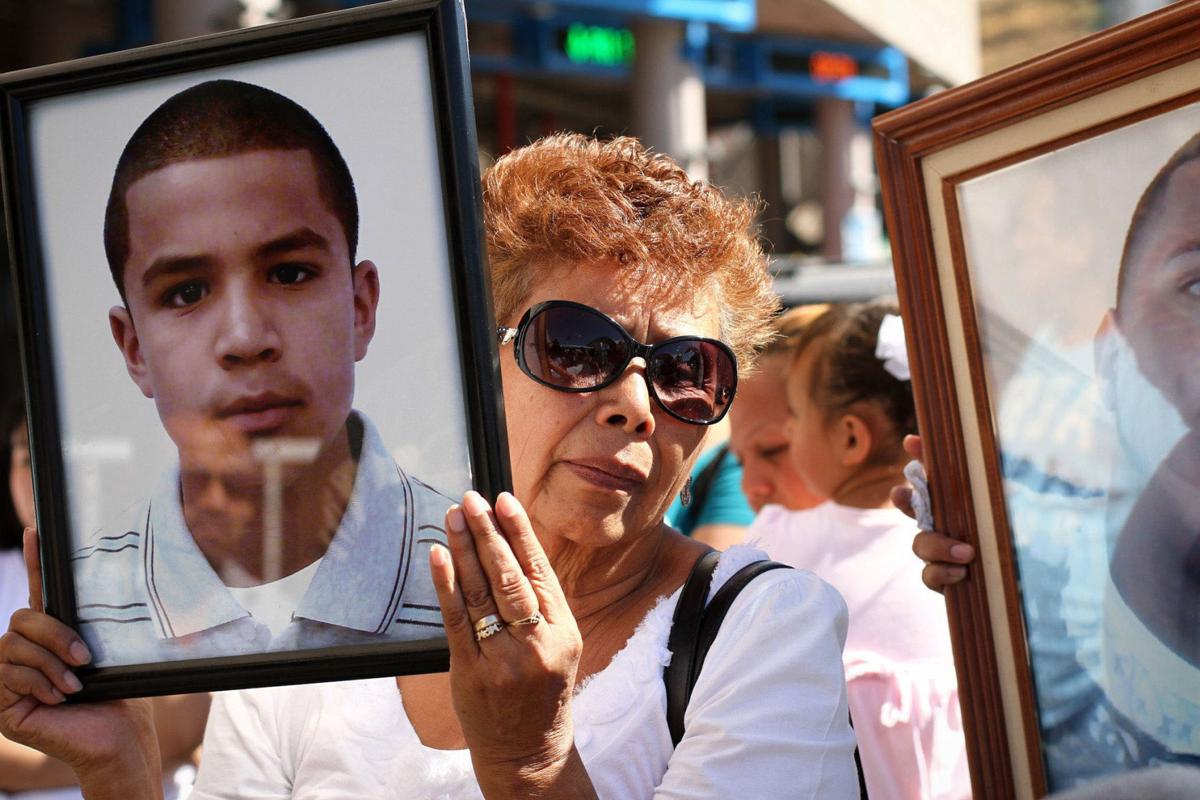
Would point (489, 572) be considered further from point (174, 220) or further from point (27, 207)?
point (27, 207)

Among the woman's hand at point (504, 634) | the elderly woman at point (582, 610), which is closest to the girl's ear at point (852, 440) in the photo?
the elderly woman at point (582, 610)

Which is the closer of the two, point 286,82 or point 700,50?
point 286,82

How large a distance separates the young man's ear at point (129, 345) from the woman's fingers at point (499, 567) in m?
0.45

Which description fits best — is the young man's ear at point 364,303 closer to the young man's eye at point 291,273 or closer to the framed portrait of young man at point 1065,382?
the young man's eye at point 291,273

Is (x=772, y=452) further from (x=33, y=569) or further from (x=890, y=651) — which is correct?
(x=33, y=569)

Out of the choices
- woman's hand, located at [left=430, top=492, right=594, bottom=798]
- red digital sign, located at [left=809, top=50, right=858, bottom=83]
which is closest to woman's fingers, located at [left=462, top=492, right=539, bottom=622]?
woman's hand, located at [left=430, top=492, right=594, bottom=798]

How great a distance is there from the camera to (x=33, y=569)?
5.56ft

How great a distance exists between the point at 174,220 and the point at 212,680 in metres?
0.54

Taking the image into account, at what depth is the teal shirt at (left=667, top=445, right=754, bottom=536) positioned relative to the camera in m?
3.87

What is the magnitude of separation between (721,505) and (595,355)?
83.6 inches

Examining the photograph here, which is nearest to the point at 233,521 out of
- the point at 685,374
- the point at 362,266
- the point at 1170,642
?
the point at 362,266

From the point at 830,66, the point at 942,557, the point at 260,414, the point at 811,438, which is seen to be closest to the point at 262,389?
the point at 260,414

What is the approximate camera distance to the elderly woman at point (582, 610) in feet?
4.84

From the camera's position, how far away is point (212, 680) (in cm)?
156
